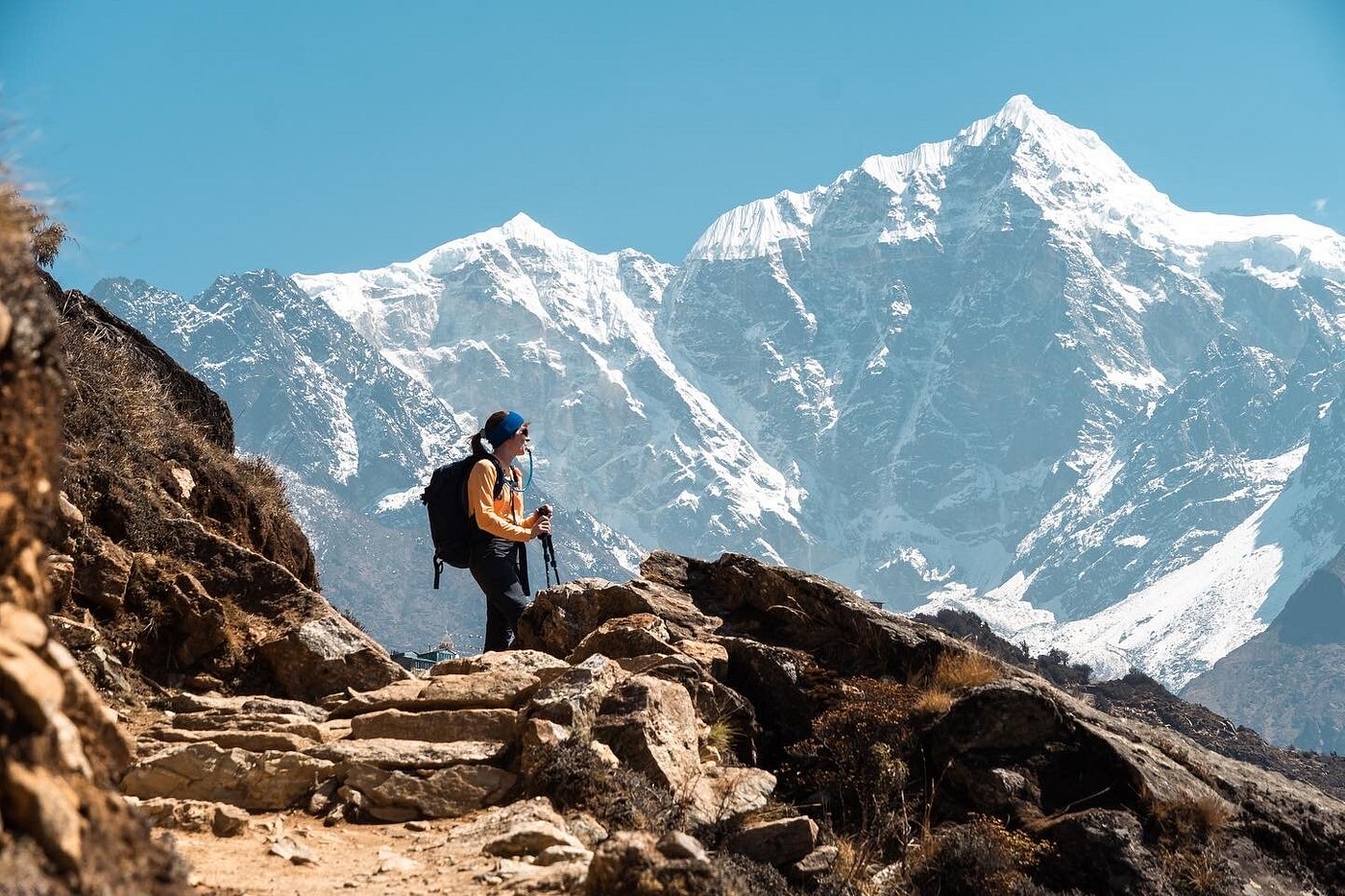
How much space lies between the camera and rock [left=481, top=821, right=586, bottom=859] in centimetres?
648

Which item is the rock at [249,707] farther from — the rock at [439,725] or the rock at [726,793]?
the rock at [726,793]

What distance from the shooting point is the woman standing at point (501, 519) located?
33.9 feet

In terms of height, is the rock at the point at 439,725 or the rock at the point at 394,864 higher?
the rock at the point at 439,725

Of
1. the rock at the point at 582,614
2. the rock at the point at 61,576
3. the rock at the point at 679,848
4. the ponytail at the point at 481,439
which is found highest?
the ponytail at the point at 481,439

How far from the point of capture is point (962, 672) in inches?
391

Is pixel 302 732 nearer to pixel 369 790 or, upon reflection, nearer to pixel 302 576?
pixel 369 790

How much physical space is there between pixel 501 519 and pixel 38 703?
23.6 ft

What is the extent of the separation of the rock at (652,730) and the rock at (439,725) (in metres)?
0.62

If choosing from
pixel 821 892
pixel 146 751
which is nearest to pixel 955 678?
pixel 821 892

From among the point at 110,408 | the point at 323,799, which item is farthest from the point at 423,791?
the point at 110,408

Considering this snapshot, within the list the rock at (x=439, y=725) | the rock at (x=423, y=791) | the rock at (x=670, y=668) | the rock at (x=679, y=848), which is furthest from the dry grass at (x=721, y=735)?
the rock at (x=679, y=848)

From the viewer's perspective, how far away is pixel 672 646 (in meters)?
10.2

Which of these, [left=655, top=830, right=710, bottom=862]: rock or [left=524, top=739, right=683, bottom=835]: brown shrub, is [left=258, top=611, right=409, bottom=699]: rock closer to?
[left=524, top=739, right=683, bottom=835]: brown shrub

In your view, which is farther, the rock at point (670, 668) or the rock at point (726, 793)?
the rock at point (670, 668)
